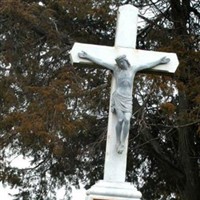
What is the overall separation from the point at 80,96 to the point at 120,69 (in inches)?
190

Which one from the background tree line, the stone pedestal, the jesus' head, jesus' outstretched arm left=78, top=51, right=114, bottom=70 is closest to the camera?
the stone pedestal

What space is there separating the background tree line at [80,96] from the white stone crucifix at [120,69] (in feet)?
13.2

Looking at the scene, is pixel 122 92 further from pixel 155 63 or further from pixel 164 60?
pixel 164 60

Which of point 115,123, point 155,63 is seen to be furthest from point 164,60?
point 115,123

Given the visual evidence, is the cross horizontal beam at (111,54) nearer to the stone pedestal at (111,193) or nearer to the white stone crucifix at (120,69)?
the white stone crucifix at (120,69)

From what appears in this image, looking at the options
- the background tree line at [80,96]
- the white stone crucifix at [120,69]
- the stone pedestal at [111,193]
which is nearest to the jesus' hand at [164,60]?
the white stone crucifix at [120,69]

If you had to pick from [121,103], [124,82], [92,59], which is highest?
[92,59]

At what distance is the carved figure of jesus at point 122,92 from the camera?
6.73 m

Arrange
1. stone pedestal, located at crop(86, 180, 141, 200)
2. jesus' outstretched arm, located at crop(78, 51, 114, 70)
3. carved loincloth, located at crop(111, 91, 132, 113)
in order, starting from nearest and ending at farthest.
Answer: stone pedestal, located at crop(86, 180, 141, 200), carved loincloth, located at crop(111, 91, 132, 113), jesus' outstretched arm, located at crop(78, 51, 114, 70)

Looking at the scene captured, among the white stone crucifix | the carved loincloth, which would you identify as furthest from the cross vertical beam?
the carved loincloth

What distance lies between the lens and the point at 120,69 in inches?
275

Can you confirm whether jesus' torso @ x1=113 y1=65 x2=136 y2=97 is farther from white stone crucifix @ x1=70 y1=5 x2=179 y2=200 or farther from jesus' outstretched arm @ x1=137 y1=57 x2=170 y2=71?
jesus' outstretched arm @ x1=137 y1=57 x2=170 y2=71

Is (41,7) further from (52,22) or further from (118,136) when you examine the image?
(118,136)

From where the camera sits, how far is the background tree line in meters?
11.6
